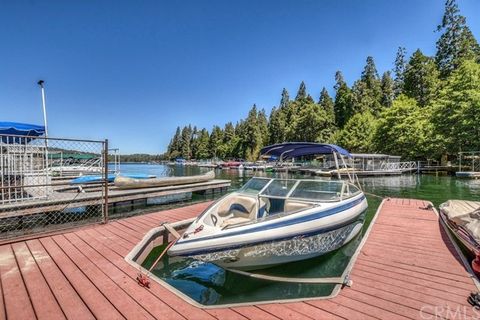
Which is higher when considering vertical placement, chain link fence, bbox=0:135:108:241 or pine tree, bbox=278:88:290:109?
pine tree, bbox=278:88:290:109

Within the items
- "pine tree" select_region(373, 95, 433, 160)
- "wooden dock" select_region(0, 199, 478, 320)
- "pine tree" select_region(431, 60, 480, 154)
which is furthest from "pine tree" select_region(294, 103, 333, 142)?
"wooden dock" select_region(0, 199, 478, 320)

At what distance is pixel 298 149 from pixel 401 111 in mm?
37992

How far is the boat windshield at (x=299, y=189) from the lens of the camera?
16.7 ft

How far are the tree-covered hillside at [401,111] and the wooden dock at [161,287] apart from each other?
1240 inches

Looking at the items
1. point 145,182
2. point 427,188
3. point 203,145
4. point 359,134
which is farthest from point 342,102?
point 145,182

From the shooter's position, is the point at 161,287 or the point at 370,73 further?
the point at 370,73

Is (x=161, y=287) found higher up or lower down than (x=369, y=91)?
lower down

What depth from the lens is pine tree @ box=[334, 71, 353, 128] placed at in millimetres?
53213

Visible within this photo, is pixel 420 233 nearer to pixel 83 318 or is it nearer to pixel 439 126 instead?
pixel 83 318

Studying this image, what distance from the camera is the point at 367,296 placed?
10.5ft

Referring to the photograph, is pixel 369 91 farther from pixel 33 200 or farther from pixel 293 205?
pixel 33 200

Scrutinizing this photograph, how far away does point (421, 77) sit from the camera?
47500mm

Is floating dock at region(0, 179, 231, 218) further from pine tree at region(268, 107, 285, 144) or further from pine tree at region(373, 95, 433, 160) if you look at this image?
pine tree at region(268, 107, 285, 144)

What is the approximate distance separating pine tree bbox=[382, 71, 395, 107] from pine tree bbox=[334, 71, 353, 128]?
29.5 feet
